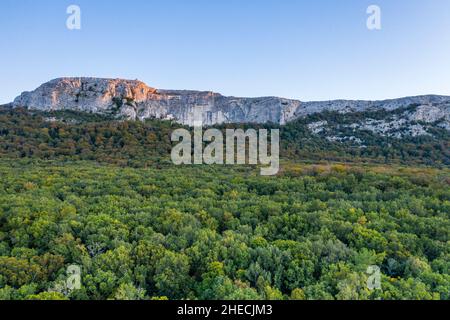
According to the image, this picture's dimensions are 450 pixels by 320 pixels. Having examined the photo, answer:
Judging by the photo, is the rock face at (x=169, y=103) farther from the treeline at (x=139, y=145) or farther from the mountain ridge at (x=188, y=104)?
the treeline at (x=139, y=145)

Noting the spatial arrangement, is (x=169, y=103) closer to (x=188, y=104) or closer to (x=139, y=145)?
(x=188, y=104)

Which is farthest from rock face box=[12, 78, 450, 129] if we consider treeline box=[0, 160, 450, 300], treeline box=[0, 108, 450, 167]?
treeline box=[0, 160, 450, 300]

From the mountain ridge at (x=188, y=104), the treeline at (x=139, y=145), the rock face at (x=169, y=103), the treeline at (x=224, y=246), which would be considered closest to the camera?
the treeline at (x=224, y=246)

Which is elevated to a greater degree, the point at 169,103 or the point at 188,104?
the point at 169,103

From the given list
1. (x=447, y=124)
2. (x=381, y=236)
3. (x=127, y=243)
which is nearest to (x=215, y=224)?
(x=127, y=243)

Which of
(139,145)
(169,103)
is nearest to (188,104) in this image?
(169,103)

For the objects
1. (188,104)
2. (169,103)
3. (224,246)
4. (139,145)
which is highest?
(169,103)

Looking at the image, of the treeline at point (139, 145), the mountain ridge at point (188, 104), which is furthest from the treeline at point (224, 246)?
the mountain ridge at point (188, 104)

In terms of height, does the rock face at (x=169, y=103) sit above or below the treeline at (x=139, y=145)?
above
